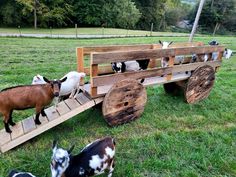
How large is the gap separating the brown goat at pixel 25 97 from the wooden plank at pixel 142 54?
2.59 ft

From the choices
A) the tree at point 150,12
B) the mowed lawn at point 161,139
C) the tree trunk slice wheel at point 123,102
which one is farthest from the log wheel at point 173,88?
the tree at point 150,12

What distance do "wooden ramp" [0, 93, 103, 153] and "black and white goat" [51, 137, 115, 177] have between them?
3.78ft

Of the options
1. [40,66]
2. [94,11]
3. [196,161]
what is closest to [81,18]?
[94,11]

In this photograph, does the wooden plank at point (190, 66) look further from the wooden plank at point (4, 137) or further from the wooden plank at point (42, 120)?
the wooden plank at point (4, 137)

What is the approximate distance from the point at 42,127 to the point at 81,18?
124 ft

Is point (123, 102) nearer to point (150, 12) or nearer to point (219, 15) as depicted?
point (150, 12)

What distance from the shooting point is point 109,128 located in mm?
4957

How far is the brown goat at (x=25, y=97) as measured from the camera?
4020mm

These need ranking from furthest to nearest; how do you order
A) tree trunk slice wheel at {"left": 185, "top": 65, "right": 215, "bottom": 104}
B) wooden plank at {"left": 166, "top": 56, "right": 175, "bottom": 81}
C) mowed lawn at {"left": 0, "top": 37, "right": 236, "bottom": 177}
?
tree trunk slice wheel at {"left": 185, "top": 65, "right": 215, "bottom": 104}
wooden plank at {"left": 166, "top": 56, "right": 175, "bottom": 81}
mowed lawn at {"left": 0, "top": 37, "right": 236, "bottom": 177}

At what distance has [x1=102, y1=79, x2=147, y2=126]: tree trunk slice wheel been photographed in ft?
15.5

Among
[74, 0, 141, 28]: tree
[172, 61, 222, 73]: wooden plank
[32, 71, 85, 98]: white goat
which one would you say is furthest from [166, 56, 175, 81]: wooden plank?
[74, 0, 141, 28]: tree

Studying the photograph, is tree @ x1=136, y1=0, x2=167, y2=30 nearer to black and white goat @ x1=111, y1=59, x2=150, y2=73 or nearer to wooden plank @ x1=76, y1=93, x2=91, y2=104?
black and white goat @ x1=111, y1=59, x2=150, y2=73

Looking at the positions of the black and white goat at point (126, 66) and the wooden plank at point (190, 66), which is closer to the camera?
the black and white goat at point (126, 66)

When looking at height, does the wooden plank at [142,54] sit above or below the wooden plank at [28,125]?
above
